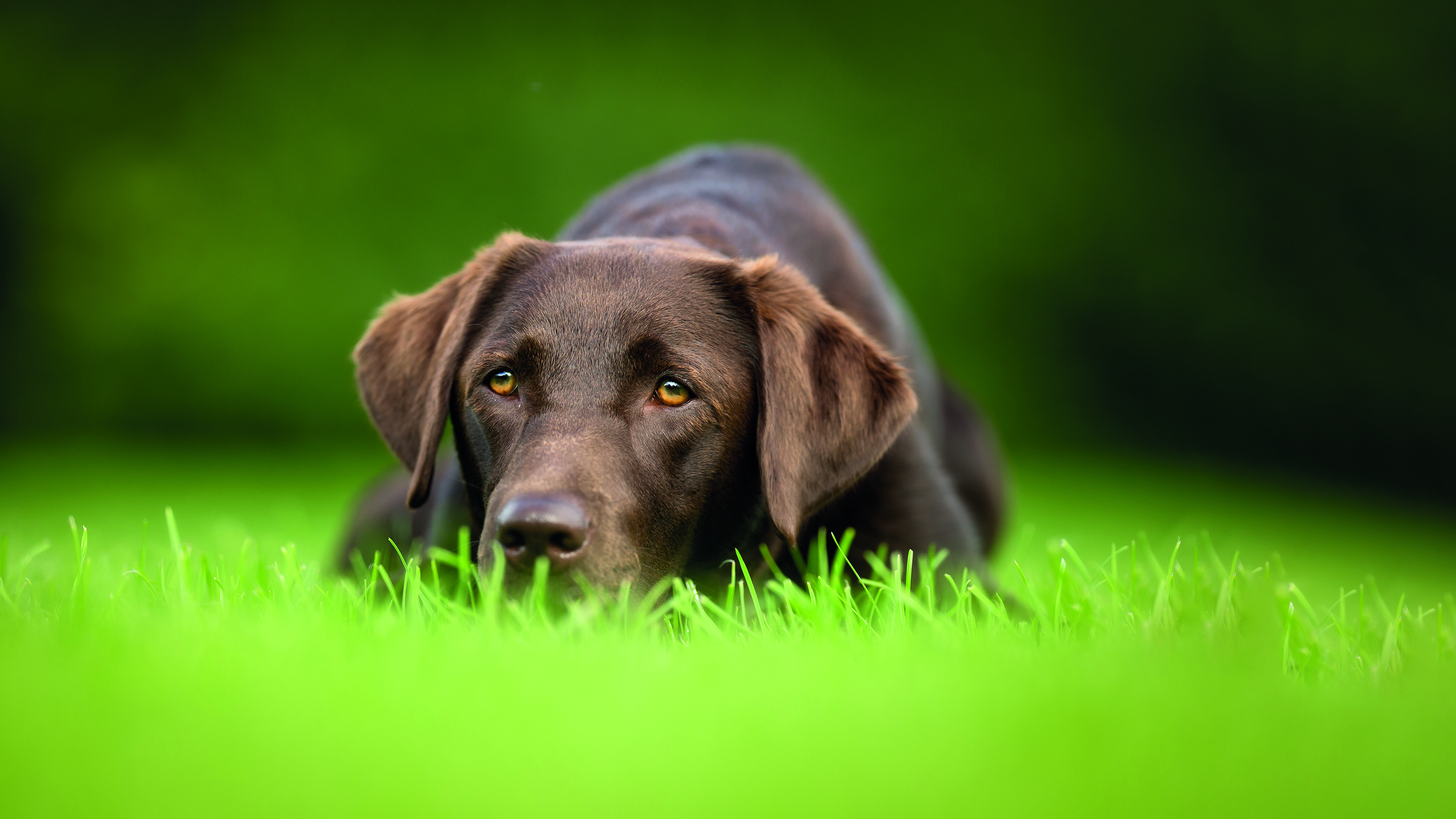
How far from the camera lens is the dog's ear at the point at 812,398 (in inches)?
111

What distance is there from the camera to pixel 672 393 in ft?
9.07

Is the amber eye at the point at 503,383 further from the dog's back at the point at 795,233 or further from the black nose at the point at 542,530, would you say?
the dog's back at the point at 795,233

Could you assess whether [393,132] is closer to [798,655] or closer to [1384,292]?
[1384,292]

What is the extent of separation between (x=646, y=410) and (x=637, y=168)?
8599mm

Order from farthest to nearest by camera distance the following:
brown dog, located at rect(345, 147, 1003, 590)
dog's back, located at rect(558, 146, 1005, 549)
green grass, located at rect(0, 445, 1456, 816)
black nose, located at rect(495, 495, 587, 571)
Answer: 1. dog's back, located at rect(558, 146, 1005, 549)
2. brown dog, located at rect(345, 147, 1003, 590)
3. black nose, located at rect(495, 495, 587, 571)
4. green grass, located at rect(0, 445, 1456, 816)

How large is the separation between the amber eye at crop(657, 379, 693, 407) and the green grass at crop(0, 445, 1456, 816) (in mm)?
488

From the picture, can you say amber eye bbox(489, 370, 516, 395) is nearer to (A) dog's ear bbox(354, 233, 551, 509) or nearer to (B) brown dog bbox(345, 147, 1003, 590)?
(B) brown dog bbox(345, 147, 1003, 590)

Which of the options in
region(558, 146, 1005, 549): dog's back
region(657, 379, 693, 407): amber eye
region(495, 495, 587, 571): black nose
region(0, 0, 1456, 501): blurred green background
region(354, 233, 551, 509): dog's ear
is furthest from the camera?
region(0, 0, 1456, 501): blurred green background

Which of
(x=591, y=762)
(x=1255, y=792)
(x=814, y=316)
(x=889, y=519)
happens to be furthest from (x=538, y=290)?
(x=1255, y=792)

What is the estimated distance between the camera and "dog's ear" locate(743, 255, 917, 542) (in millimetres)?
2812

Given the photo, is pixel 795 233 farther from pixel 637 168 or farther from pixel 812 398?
pixel 637 168

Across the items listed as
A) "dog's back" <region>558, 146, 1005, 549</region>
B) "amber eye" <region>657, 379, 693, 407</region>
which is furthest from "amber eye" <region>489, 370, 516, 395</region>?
"dog's back" <region>558, 146, 1005, 549</region>

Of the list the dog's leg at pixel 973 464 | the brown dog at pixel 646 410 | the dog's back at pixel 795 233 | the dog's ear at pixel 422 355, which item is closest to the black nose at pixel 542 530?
the brown dog at pixel 646 410

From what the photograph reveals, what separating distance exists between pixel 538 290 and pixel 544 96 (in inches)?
355
